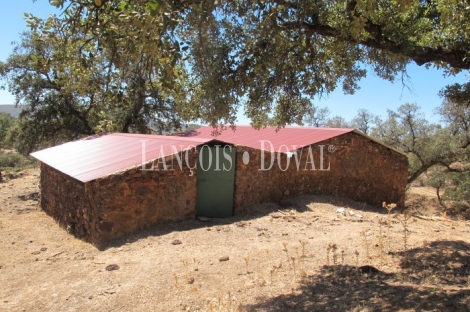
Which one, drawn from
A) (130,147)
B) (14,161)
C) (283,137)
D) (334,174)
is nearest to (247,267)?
(130,147)

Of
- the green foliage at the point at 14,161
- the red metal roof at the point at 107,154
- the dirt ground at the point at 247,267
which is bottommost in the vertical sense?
the dirt ground at the point at 247,267

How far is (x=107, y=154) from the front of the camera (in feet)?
33.9

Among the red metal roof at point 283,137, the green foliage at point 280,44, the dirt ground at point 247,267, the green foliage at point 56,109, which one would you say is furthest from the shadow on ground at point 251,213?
the green foliage at point 56,109

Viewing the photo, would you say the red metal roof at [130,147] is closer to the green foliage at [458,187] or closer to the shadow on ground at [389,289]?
the shadow on ground at [389,289]

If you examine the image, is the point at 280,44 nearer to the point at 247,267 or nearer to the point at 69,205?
the point at 247,267

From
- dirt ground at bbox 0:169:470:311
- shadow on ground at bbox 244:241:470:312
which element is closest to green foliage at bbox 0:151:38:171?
dirt ground at bbox 0:169:470:311

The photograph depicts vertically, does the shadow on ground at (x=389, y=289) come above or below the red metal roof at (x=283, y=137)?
below

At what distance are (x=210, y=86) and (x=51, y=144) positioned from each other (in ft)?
44.1

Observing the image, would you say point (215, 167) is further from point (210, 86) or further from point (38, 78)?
point (38, 78)

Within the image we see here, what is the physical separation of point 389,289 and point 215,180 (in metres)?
5.80

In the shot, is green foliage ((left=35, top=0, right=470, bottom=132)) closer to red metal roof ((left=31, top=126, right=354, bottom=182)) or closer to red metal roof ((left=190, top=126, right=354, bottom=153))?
red metal roof ((left=31, top=126, right=354, bottom=182))

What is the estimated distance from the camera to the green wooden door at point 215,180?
9.80m

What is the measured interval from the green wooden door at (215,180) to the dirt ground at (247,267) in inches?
21.9

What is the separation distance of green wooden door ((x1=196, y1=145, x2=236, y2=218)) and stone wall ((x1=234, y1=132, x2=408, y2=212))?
0.75 ft
